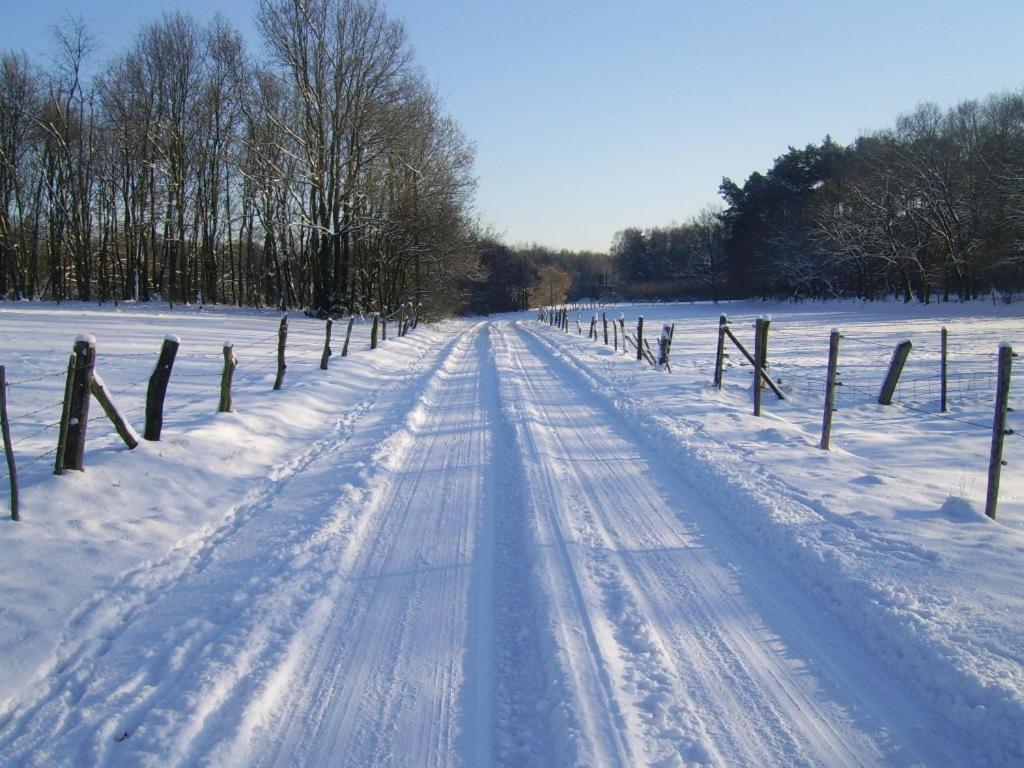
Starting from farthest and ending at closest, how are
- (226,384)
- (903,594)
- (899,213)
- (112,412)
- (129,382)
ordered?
1. (899,213)
2. (129,382)
3. (226,384)
4. (112,412)
5. (903,594)

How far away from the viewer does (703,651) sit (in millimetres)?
3797

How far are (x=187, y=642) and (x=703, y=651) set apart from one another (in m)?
3.23

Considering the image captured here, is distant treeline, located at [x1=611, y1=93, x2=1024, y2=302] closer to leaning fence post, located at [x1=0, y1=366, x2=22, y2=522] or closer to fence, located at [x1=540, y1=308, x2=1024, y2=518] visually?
fence, located at [x1=540, y1=308, x2=1024, y2=518]

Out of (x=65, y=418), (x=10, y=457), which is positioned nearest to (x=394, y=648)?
(x=10, y=457)

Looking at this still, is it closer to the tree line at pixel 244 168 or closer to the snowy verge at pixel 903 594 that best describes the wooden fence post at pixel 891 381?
the snowy verge at pixel 903 594

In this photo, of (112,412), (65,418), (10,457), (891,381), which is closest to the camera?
(10,457)

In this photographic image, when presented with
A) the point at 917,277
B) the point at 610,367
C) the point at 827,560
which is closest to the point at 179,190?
the point at 610,367

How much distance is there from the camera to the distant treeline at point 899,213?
43219 mm

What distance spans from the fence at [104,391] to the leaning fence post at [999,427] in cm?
850

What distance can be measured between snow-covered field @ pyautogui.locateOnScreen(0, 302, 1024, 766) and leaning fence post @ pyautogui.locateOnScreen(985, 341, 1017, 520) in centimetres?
26

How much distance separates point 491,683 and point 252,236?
51.2 metres

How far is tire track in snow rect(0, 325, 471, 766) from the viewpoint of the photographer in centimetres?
309

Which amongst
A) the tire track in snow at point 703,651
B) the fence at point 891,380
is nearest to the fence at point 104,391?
the tire track in snow at point 703,651

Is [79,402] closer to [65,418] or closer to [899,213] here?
[65,418]
